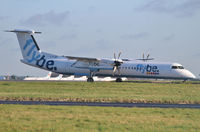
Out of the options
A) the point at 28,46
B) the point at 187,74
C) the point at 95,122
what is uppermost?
the point at 28,46

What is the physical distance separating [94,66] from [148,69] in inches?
389

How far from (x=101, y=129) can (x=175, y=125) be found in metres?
3.70

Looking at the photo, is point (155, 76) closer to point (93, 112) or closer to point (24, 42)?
point (24, 42)

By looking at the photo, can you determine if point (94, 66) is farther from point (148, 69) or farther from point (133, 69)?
point (148, 69)

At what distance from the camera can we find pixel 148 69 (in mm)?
63781

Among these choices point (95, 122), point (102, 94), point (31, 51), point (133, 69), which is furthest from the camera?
point (31, 51)

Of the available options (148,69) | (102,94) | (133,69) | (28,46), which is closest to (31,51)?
(28,46)

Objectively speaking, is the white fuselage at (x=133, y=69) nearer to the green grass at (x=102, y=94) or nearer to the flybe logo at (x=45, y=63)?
the flybe logo at (x=45, y=63)

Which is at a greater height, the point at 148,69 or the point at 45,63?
the point at 45,63

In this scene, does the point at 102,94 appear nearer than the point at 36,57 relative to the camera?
Yes

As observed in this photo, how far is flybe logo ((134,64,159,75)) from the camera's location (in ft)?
208

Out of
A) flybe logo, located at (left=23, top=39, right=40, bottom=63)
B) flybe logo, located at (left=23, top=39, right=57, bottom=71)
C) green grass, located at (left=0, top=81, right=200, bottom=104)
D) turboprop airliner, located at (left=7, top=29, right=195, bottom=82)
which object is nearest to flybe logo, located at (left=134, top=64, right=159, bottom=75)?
turboprop airliner, located at (left=7, top=29, right=195, bottom=82)

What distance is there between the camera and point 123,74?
219 ft

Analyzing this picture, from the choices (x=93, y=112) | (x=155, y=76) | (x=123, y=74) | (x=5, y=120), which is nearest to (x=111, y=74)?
(x=123, y=74)
